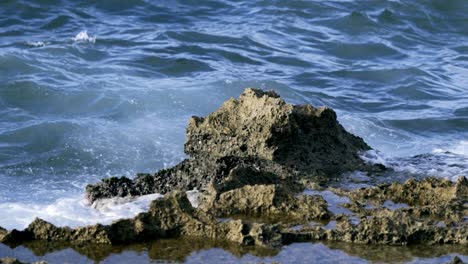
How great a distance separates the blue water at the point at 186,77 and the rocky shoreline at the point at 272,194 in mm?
822

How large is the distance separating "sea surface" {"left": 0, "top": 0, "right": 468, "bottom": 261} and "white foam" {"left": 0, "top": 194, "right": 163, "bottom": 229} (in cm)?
2

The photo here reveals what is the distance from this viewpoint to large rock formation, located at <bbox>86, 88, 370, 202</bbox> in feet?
20.7

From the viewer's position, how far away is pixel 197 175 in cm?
636

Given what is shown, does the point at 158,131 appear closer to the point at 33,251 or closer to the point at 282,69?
the point at 282,69

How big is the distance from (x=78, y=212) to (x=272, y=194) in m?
1.67

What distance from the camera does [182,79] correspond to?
12867 millimetres

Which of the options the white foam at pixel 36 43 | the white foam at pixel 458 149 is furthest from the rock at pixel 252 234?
the white foam at pixel 36 43

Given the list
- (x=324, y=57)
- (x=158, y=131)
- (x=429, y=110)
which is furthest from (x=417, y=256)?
(x=324, y=57)

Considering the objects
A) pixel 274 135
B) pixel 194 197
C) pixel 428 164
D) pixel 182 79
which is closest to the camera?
pixel 194 197

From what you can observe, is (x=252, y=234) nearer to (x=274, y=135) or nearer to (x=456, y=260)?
(x=456, y=260)

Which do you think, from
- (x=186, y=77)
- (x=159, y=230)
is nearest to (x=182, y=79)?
(x=186, y=77)

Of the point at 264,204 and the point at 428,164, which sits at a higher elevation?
the point at 428,164

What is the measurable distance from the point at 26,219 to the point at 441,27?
12301 mm

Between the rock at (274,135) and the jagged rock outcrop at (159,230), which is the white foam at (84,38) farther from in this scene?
the jagged rock outcrop at (159,230)
